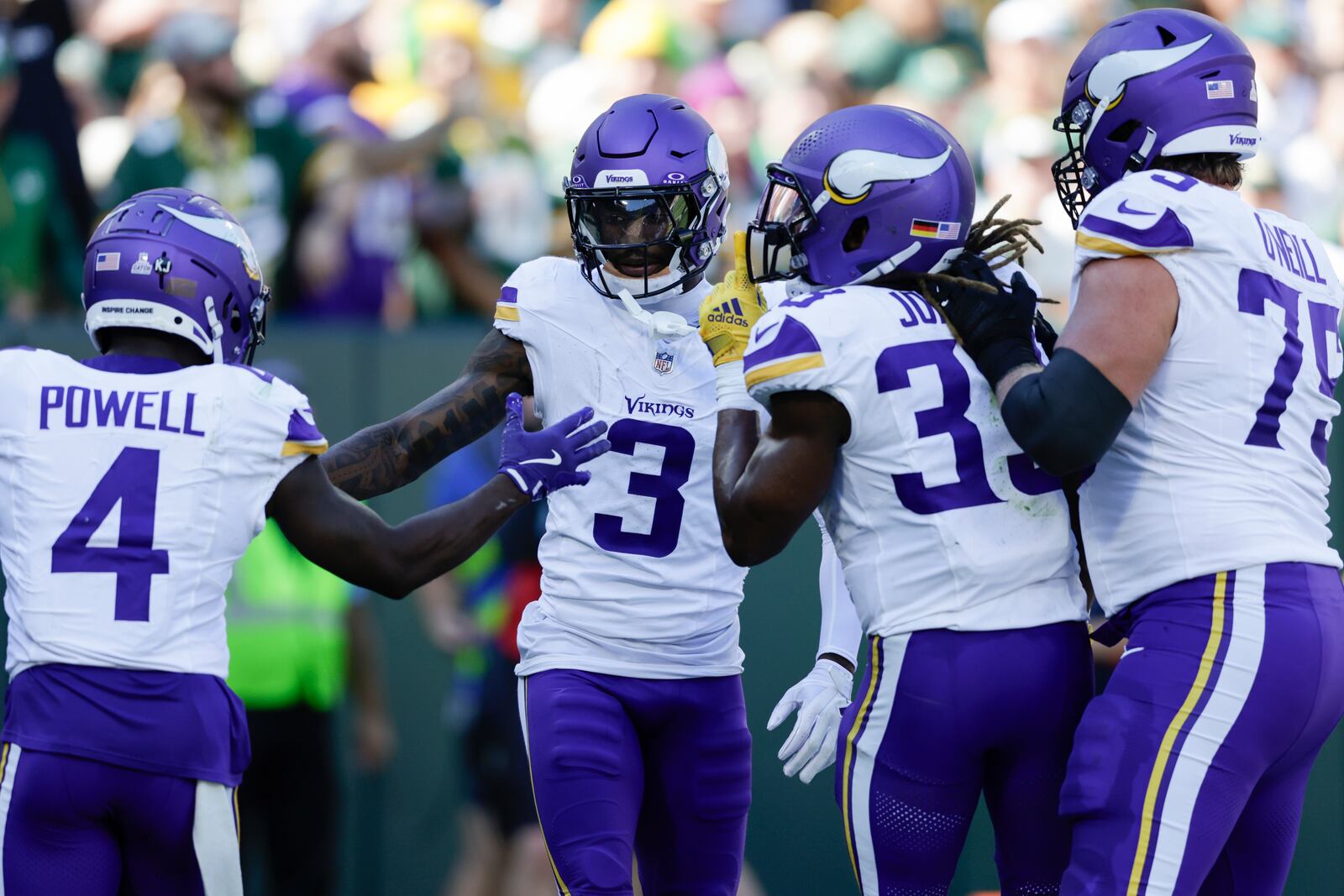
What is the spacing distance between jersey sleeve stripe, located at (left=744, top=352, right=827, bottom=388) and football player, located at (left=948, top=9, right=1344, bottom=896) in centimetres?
31

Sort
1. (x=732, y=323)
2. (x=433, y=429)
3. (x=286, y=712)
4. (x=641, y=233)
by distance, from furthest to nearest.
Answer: (x=286, y=712) → (x=433, y=429) → (x=641, y=233) → (x=732, y=323)

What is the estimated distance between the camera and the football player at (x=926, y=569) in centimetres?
310

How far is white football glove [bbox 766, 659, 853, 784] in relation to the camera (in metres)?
3.58

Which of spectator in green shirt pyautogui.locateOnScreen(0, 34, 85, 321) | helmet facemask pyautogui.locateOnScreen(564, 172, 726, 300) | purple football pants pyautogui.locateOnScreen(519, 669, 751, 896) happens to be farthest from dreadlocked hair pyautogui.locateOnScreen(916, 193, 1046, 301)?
spectator in green shirt pyautogui.locateOnScreen(0, 34, 85, 321)

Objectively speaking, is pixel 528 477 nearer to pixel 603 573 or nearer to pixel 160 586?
pixel 603 573

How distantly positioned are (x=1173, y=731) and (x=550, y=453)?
57.2 inches

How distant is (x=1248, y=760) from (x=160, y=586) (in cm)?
199

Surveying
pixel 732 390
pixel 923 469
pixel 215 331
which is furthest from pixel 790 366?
pixel 215 331

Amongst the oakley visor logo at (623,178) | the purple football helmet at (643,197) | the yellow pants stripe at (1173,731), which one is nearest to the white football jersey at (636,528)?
the purple football helmet at (643,197)

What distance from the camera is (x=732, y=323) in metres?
3.51

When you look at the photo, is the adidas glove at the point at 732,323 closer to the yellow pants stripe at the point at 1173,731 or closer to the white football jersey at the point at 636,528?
the white football jersey at the point at 636,528

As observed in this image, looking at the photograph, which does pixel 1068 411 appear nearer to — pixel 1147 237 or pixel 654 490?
pixel 1147 237

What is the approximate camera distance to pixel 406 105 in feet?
23.9

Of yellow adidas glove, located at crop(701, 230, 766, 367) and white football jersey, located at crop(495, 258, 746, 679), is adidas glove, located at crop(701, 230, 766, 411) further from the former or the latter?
white football jersey, located at crop(495, 258, 746, 679)
